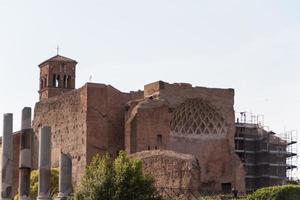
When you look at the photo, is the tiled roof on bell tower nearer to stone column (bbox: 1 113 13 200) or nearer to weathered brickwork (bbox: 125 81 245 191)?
weathered brickwork (bbox: 125 81 245 191)

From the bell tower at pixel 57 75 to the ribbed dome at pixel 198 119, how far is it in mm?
14576

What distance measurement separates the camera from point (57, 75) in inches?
2012

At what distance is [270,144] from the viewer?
4397cm

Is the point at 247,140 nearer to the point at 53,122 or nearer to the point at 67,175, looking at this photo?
the point at 53,122

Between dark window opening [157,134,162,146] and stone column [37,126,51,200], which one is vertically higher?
dark window opening [157,134,162,146]

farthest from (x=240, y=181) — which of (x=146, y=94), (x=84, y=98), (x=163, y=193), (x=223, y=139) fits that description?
(x=163, y=193)

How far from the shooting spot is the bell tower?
2000 inches

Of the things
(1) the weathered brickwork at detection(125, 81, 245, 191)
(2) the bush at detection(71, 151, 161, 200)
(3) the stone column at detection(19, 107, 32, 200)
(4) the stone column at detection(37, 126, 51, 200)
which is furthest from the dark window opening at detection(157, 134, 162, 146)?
(4) the stone column at detection(37, 126, 51, 200)

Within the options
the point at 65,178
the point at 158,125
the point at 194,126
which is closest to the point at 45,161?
the point at 65,178

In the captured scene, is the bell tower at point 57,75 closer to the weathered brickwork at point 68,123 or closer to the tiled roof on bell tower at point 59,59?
the tiled roof on bell tower at point 59,59

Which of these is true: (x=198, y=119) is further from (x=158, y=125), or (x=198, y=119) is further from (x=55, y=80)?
(x=55, y=80)

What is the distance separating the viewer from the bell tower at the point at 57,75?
50812mm

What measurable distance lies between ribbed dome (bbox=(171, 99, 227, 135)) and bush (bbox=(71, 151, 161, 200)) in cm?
1304

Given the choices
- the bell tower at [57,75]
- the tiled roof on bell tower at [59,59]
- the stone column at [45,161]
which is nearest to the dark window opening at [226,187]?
the stone column at [45,161]
